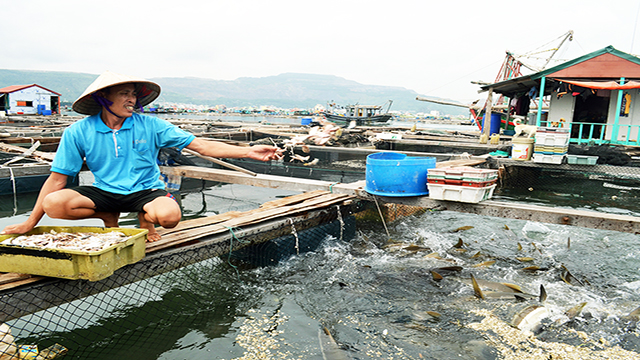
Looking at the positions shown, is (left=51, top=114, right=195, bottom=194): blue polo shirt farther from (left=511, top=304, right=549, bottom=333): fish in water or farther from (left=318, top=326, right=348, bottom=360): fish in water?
(left=511, top=304, right=549, bottom=333): fish in water

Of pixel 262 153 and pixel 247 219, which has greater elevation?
pixel 262 153

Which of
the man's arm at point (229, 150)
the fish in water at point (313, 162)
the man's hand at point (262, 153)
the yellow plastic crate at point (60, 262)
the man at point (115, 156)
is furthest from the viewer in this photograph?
the fish in water at point (313, 162)

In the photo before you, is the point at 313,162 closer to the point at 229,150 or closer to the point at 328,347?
the point at 229,150

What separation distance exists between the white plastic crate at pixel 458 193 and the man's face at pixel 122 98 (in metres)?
3.54

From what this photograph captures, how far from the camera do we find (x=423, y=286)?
4742mm

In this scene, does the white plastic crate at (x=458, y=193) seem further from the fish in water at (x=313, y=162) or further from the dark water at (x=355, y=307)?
the fish in water at (x=313, y=162)

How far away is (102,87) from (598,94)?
16429mm

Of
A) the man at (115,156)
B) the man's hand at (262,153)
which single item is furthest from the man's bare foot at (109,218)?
the man's hand at (262,153)

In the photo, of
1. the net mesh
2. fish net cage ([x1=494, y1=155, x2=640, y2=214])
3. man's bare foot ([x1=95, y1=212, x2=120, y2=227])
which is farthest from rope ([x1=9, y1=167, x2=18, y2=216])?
fish net cage ([x1=494, y1=155, x2=640, y2=214])

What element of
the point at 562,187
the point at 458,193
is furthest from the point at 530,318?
the point at 562,187

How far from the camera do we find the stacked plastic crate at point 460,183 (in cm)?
456

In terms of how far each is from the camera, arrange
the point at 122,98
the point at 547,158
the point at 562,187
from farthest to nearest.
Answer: the point at 562,187 < the point at 547,158 < the point at 122,98

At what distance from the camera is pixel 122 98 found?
11.0ft

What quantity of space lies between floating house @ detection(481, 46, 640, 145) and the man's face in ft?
44.1
